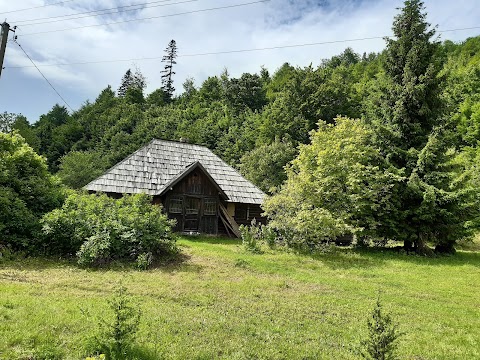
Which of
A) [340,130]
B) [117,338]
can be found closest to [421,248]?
[340,130]

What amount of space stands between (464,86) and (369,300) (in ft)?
158

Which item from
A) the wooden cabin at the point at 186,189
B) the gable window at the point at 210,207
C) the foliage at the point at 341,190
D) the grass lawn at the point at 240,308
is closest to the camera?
the grass lawn at the point at 240,308

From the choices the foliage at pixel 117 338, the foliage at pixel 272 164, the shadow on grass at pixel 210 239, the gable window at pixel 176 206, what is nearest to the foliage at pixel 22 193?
the gable window at pixel 176 206

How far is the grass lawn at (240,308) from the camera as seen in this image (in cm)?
576

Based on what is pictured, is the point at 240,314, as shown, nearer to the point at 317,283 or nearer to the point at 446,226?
the point at 317,283

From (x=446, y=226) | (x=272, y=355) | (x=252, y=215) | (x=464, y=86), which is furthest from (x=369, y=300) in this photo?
(x=464, y=86)

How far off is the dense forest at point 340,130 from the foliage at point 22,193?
10515mm

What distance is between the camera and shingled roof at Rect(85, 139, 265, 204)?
20389 millimetres

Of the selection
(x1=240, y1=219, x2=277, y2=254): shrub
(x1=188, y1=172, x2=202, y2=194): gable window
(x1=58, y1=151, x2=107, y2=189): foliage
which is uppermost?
(x1=58, y1=151, x2=107, y2=189): foliage

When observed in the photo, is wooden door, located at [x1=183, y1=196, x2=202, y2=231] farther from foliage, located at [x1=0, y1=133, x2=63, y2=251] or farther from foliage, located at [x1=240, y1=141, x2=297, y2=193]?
foliage, located at [x1=240, y1=141, x2=297, y2=193]

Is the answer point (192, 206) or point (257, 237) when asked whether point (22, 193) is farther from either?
point (257, 237)

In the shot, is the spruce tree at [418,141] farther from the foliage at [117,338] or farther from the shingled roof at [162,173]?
the foliage at [117,338]

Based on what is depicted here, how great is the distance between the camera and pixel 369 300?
9422 millimetres

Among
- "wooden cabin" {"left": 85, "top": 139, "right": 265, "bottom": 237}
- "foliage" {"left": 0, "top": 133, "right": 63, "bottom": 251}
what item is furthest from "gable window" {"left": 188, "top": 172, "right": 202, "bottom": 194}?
"foliage" {"left": 0, "top": 133, "right": 63, "bottom": 251}
